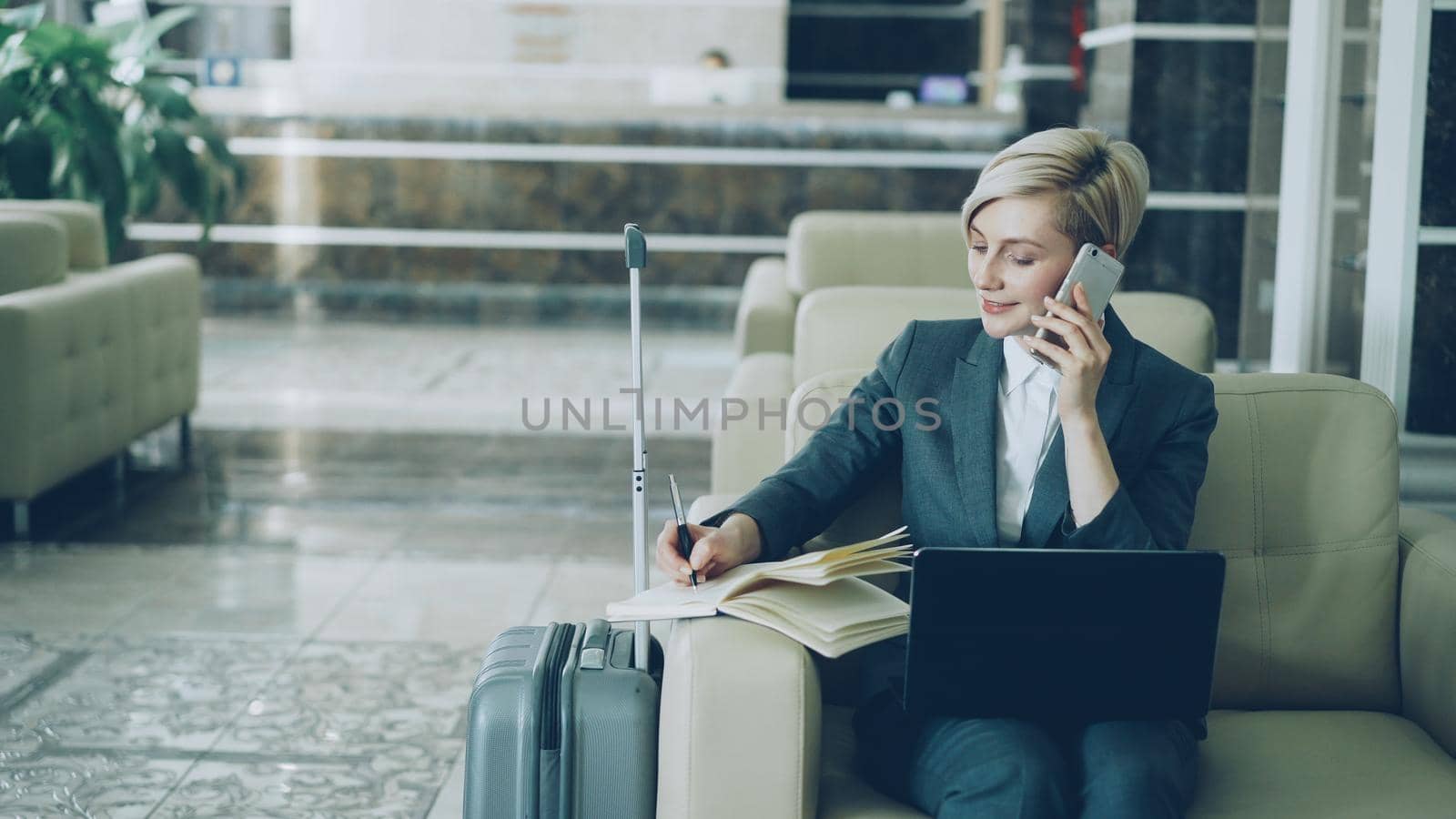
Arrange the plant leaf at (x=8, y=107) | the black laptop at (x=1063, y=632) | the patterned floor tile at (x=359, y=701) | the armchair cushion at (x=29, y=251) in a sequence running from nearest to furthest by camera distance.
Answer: the black laptop at (x=1063, y=632) < the patterned floor tile at (x=359, y=701) < the armchair cushion at (x=29, y=251) < the plant leaf at (x=8, y=107)

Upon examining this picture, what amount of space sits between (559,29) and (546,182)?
2.67m

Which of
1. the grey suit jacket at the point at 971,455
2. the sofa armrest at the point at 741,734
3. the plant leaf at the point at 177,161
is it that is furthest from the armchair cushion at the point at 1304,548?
the plant leaf at the point at 177,161

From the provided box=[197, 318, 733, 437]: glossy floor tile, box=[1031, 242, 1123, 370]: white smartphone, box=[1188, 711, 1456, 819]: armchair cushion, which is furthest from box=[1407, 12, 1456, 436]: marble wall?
box=[197, 318, 733, 437]: glossy floor tile

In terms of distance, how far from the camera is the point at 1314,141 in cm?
362

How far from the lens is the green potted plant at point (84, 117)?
5.34 metres

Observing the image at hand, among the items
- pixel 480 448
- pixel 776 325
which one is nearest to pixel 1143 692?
pixel 776 325

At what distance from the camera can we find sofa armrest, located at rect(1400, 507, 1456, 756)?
1876 millimetres

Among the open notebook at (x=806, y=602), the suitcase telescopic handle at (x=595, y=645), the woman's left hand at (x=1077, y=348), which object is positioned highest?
the woman's left hand at (x=1077, y=348)

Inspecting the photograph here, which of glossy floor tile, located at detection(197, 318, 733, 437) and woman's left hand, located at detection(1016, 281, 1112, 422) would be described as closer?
woman's left hand, located at detection(1016, 281, 1112, 422)

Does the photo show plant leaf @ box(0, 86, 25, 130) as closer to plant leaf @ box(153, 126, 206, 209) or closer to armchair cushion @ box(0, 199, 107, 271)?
armchair cushion @ box(0, 199, 107, 271)

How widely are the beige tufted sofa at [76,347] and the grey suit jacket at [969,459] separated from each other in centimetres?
280

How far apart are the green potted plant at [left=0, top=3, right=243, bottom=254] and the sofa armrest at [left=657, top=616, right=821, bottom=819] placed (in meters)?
4.52

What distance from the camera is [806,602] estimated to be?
1.71 m

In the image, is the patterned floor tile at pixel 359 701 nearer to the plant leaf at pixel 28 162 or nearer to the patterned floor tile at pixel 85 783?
the patterned floor tile at pixel 85 783
